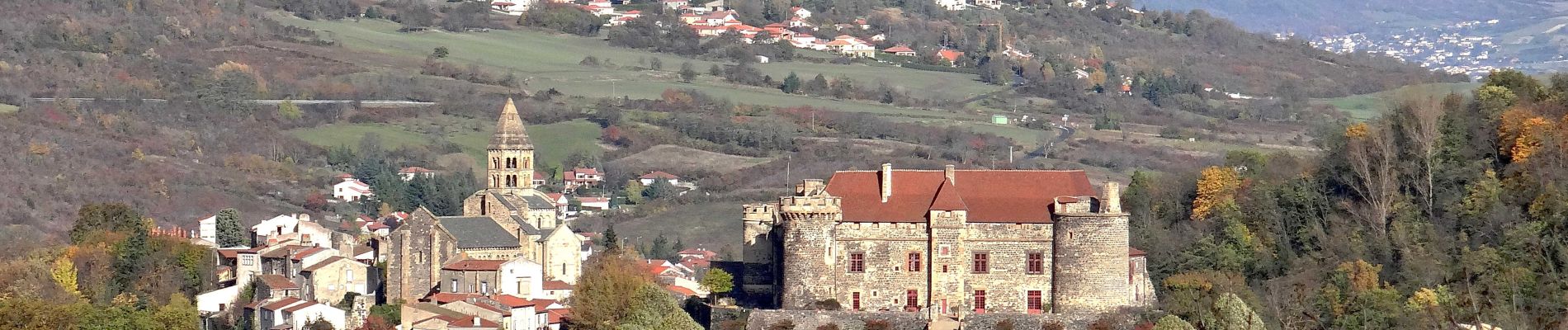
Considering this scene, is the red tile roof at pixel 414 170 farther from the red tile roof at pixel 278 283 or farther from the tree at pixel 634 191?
the red tile roof at pixel 278 283

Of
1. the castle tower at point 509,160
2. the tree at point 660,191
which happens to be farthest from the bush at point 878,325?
the tree at point 660,191

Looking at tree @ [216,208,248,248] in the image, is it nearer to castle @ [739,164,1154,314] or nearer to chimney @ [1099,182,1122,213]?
castle @ [739,164,1154,314]

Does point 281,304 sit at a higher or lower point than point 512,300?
lower

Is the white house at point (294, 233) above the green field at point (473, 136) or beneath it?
beneath

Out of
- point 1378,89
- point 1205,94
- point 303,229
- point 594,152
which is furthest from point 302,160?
point 1378,89

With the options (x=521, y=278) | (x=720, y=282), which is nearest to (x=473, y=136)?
(x=521, y=278)

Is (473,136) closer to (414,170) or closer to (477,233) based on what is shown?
(414,170)
